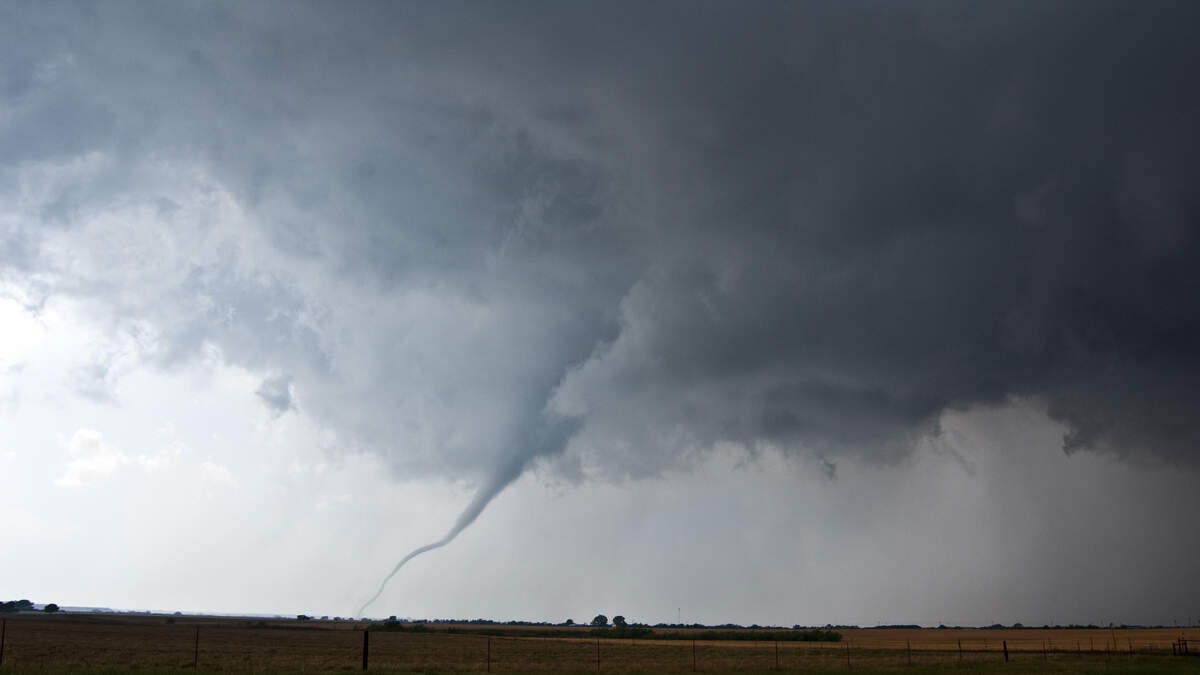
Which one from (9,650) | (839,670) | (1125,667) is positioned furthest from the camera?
(9,650)

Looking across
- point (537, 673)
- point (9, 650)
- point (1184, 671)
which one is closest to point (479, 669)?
point (537, 673)

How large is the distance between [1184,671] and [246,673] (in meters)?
65.1

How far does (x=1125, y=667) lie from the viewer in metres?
65.0

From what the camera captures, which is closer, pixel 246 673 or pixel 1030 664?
pixel 246 673

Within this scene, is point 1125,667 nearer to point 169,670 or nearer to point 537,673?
point 537,673

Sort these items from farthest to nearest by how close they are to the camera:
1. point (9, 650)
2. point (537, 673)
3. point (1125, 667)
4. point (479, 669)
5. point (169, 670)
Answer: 1. point (9, 650)
2. point (1125, 667)
3. point (479, 669)
4. point (537, 673)
5. point (169, 670)

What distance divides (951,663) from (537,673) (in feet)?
129

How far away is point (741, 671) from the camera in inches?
2203

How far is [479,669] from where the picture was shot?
53406 millimetres

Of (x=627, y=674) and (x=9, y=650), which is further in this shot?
(x=9, y=650)

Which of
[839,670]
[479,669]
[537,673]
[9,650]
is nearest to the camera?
[537,673]

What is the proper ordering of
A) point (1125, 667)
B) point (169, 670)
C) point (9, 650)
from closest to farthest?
point (169, 670) → point (1125, 667) → point (9, 650)

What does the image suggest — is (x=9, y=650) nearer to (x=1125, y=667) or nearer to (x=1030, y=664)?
(x=1030, y=664)

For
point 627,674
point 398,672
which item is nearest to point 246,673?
point 398,672
